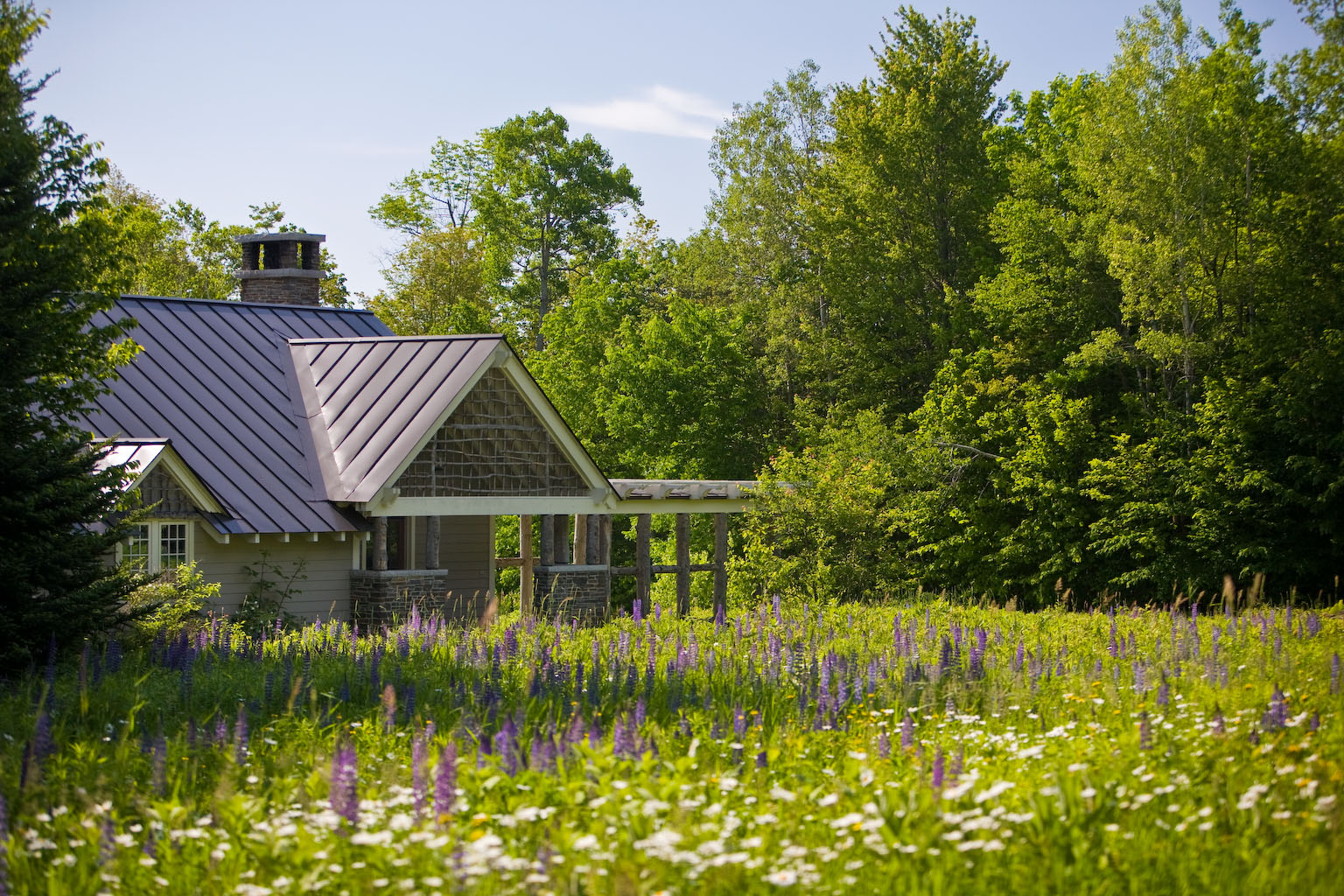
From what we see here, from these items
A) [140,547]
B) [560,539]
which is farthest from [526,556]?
[140,547]

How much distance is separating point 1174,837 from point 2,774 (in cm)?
508

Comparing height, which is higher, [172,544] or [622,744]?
[172,544]

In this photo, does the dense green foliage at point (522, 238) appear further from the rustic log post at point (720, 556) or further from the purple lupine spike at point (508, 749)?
the purple lupine spike at point (508, 749)

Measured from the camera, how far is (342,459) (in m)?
19.4

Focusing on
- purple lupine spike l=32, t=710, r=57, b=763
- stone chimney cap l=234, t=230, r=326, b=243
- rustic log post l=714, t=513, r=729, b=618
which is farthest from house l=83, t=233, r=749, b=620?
purple lupine spike l=32, t=710, r=57, b=763

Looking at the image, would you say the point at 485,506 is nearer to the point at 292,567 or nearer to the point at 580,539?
the point at 292,567

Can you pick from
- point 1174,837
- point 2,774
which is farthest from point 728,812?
point 2,774

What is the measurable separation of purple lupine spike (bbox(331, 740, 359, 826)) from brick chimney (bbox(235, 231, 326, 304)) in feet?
72.5

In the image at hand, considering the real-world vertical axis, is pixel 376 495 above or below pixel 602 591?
above

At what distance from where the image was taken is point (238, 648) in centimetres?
1082

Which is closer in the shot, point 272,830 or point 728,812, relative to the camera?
point 272,830

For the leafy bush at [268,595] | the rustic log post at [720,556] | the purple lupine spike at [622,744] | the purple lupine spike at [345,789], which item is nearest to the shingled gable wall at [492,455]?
the leafy bush at [268,595]

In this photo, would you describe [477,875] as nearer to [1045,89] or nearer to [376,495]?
[376,495]

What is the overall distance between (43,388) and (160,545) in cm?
663
